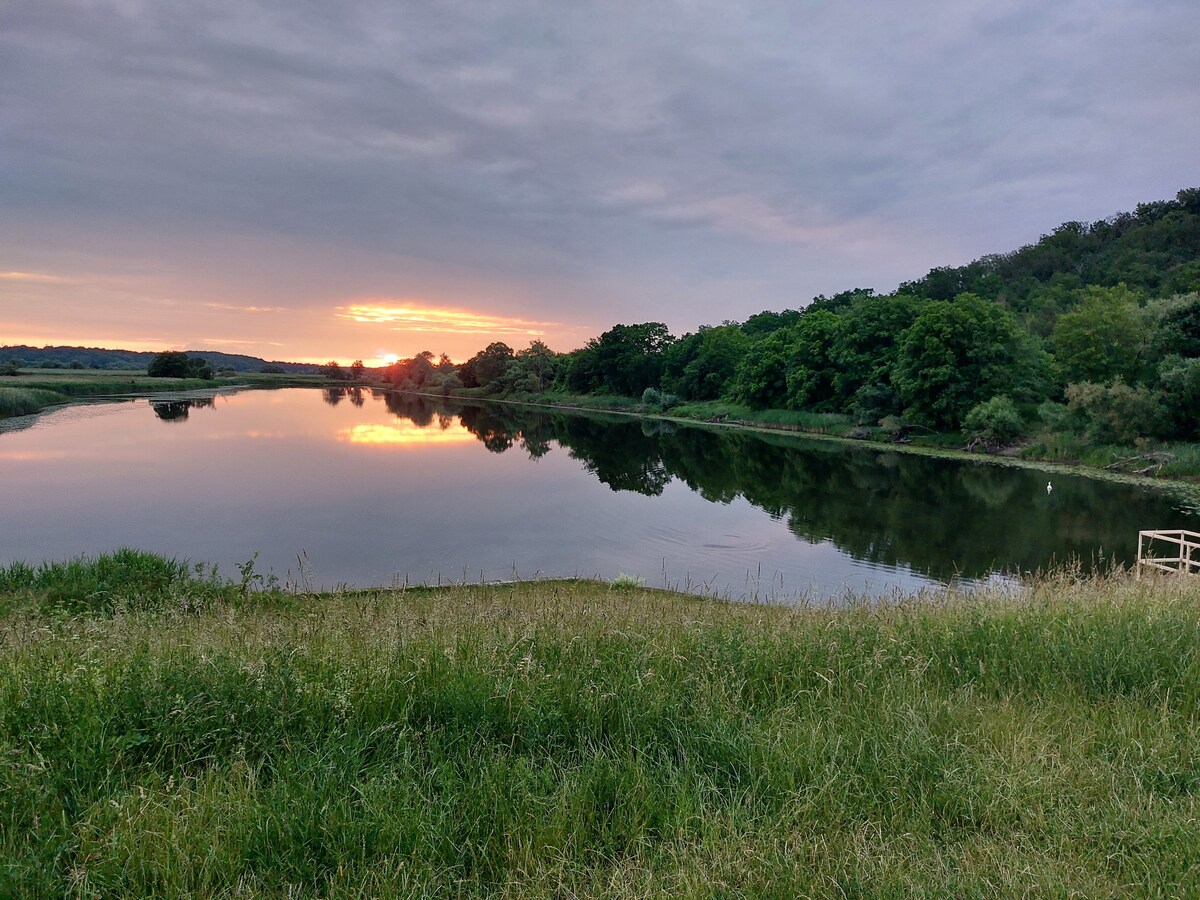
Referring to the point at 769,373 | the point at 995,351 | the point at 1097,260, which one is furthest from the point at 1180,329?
the point at 1097,260

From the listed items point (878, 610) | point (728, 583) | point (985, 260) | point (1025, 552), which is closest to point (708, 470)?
point (1025, 552)

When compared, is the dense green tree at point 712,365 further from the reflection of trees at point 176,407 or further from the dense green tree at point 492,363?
the reflection of trees at point 176,407

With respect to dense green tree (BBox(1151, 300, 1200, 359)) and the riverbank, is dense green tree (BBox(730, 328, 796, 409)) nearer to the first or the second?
the riverbank

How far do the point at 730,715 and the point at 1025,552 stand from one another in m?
19.8

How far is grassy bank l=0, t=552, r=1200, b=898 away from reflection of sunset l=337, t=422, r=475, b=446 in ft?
142

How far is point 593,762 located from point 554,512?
21409 millimetres

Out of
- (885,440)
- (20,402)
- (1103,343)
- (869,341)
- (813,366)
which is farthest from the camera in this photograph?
(813,366)

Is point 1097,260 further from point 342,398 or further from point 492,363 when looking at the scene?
point 342,398

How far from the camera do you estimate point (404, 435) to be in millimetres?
52844

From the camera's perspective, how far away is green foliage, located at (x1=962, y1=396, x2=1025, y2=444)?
41750mm

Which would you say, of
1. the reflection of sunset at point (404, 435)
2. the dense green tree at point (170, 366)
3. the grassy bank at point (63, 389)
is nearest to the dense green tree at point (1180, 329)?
the reflection of sunset at point (404, 435)

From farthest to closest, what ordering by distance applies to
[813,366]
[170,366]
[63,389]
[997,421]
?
[170,366]
[63,389]
[813,366]
[997,421]

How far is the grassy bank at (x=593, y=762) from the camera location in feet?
9.30

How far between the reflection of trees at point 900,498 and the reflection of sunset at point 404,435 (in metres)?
3.66
